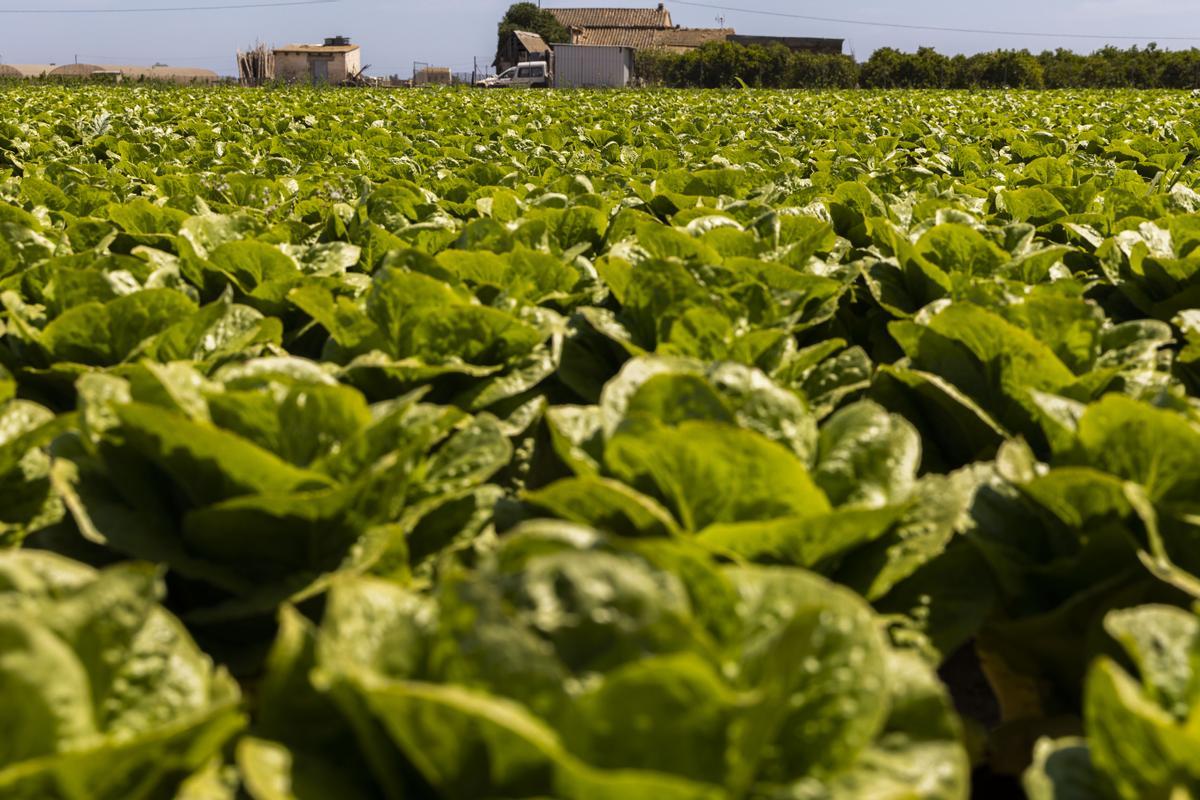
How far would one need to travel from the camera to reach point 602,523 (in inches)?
65.2

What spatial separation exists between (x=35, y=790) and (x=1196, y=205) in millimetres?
4918

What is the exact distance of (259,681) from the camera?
5.99 ft

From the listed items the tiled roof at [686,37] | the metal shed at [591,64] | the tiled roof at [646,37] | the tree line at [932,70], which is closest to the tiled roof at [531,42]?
the tiled roof at [646,37]

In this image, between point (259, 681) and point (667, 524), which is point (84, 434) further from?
point (667, 524)

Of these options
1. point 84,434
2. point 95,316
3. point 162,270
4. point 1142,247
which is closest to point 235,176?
point 162,270

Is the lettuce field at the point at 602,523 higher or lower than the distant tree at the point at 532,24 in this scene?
lower

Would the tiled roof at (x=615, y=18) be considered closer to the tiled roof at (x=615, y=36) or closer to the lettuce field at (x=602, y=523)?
the tiled roof at (x=615, y=36)

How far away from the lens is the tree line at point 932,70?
43562mm

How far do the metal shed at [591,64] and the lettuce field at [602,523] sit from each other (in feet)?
159

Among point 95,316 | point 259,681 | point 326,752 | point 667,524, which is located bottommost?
point 259,681

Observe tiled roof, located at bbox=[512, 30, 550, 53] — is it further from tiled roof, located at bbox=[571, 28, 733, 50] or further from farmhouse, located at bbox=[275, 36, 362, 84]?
farmhouse, located at bbox=[275, 36, 362, 84]

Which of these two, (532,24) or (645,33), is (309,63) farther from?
(532,24)

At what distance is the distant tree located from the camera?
89.1 meters

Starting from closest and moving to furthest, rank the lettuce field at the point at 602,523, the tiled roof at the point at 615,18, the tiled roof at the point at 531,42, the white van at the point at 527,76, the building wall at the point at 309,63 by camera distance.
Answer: the lettuce field at the point at 602,523, the white van at the point at 527,76, the building wall at the point at 309,63, the tiled roof at the point at 531,42, the tiled roof at the point at 615,18
